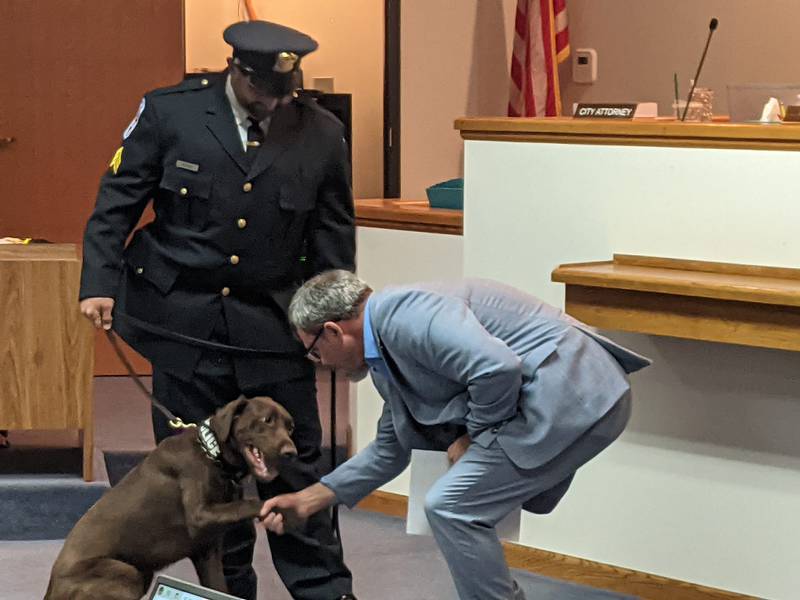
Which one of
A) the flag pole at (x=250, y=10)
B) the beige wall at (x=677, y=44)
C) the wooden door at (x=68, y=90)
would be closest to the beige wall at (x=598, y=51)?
the beige wall at (x=677, y=44)

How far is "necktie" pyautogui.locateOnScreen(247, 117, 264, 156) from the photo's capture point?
123 inches

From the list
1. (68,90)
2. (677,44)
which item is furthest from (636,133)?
(68,90)

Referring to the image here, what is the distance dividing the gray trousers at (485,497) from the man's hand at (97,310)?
86 cm

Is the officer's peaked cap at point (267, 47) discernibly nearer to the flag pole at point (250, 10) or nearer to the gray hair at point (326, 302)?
the gray hair at point (326, 302)

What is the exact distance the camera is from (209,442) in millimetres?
2943

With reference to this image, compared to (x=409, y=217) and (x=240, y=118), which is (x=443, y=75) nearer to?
(x=409, y=217)

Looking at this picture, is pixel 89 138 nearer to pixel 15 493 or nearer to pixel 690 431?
pixel 15 493

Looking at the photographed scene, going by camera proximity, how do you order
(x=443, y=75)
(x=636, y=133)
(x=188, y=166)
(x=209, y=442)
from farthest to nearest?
1. (x=443, y=75)
2. (x=636, y=133)
3. (x=188, y=166)
4. (x=209, y=442)

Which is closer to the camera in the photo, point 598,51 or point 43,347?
point 43,347

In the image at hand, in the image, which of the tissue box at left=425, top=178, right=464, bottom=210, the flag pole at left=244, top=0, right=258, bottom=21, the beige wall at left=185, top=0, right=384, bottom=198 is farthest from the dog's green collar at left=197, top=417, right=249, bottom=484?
the flag pole at left=244, top=0, right=258, bottom=21

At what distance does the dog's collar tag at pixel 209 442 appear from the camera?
2941mm

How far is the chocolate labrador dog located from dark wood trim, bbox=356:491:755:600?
121 centimetres

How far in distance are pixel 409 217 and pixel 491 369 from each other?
5.82ft

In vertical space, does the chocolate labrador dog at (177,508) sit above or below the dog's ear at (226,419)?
below
